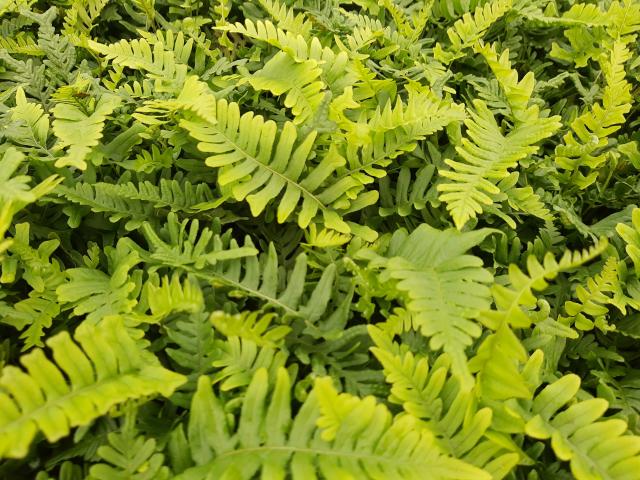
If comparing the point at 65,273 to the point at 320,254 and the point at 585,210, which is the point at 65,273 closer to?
the point at 320,254

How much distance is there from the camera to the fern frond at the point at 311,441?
1.05 meters

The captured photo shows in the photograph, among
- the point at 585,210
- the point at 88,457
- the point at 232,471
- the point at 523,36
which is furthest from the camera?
the point at 523,36

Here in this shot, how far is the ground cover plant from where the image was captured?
1.11m

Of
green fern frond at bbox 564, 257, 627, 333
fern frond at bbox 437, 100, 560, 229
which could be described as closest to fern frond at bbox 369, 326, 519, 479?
fern frond at bbox 437, 100, 560, 229

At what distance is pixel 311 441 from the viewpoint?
3.63ft

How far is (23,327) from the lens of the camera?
56.6 inches

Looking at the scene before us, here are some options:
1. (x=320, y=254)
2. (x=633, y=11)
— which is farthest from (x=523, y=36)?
(x=320, y=254)

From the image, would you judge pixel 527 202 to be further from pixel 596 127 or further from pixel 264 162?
pixel 264 162

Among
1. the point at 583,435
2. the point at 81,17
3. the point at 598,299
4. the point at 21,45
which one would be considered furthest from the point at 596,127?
the point at 21,45

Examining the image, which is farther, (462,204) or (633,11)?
(633,11)

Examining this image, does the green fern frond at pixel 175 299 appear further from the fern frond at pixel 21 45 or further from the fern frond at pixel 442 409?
the fern frond at pixel 21 45

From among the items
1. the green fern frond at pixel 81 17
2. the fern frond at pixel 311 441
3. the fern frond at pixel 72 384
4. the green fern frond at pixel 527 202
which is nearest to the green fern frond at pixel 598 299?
the green fern frond at pixel 527 202

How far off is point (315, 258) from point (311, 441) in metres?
0.54

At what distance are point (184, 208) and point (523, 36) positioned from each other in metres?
1.60
